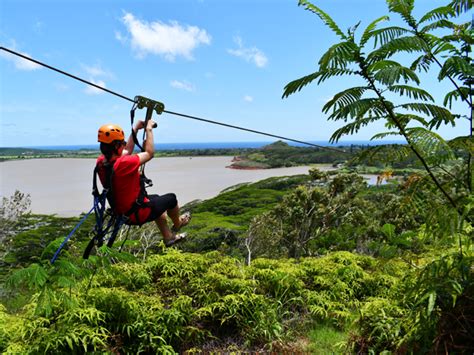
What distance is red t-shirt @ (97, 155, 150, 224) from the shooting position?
365cm

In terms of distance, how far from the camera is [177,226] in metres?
4.76

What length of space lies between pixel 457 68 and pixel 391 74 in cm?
63

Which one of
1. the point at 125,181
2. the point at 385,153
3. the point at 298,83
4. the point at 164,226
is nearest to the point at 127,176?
the point at 125,181

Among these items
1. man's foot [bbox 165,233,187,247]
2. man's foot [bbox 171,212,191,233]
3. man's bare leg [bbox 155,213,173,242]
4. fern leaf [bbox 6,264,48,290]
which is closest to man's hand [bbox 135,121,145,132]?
man's bare leg [bbox 155,213,173,242]

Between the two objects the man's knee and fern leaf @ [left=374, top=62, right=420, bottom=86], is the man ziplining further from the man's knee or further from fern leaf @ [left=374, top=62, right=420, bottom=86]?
fern leaf @ [left=374, top=62, right=420, bottom=86]

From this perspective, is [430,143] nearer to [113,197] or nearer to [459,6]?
[459,6]

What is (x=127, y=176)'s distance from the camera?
3.72 m

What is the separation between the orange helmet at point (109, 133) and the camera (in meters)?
3.60

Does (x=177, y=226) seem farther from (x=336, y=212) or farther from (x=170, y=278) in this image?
(x=336, y=212)

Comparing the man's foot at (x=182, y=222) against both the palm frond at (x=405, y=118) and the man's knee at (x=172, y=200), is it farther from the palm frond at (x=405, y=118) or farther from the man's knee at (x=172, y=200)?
the palm frond at (x=405, y=118)

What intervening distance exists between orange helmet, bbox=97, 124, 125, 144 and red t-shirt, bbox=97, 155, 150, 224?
0.61ft

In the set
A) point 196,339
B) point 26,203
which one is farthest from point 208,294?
point 26,203

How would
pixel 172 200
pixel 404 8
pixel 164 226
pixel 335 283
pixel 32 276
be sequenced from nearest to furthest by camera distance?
pixel 404 8 → pixel 32 276 → pixel 172 200 → pixel 164 226 → pixel 335 283

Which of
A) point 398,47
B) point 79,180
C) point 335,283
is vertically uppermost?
point 398,47
